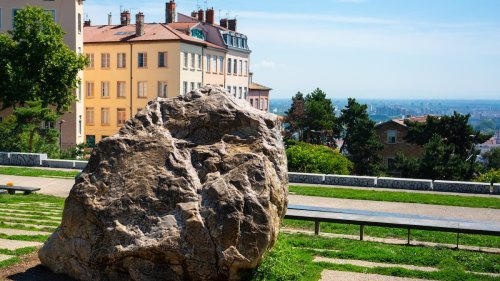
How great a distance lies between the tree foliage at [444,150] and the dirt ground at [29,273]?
2814cm

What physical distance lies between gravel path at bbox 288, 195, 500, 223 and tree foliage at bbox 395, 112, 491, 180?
1503 cm

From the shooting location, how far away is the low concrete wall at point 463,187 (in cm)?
2553

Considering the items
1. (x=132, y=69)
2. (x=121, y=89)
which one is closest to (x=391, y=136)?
(x=132, y=69)

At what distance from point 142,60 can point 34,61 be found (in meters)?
16.6

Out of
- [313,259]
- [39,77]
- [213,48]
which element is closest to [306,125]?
[213,48]

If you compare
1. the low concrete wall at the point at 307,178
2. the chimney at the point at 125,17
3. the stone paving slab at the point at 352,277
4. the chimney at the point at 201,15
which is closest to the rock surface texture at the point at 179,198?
the stone paving slab at the point at 352,277

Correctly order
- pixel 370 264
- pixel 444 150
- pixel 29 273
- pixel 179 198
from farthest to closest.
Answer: pixel 444 150 < pixel 370 264 < pixel 29 273 < pixel 179 198

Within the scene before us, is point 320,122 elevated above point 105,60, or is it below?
below

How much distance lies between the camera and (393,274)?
1214cm

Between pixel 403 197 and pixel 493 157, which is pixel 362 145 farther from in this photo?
pixel 403 197

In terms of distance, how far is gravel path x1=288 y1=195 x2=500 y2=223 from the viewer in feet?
66.2

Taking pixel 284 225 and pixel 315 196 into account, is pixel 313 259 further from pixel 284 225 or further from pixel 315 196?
pixel 315 196

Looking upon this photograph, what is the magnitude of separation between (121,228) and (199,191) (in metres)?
1.39

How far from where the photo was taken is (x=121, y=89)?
64.4m
